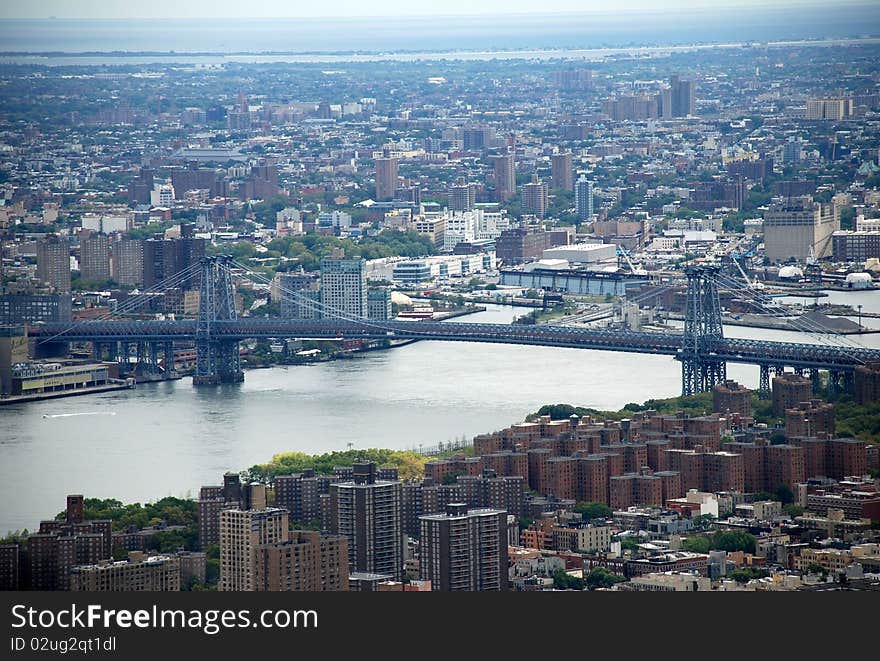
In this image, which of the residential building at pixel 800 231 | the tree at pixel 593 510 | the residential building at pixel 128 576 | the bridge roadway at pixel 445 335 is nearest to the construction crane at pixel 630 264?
the residential building at pixel 800 231

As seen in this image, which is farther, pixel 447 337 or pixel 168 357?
pixel 168 357

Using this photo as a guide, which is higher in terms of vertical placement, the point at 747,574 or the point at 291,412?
the point at 747,574

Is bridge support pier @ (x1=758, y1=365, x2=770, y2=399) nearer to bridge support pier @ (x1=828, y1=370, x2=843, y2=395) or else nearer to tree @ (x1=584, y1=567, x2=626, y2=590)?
bridge support pier @ (x1=828, y1=370, x2=843, y2=395)

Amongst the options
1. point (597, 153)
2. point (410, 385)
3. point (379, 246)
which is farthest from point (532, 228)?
point (410, 385)

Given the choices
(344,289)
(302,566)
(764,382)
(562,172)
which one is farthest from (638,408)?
(562,172)

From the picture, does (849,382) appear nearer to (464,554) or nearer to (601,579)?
(601,579)

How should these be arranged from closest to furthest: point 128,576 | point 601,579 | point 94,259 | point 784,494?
point 128,576
point 601,579
point 784,494
point 94,259

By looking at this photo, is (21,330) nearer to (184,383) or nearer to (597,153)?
(184,383)

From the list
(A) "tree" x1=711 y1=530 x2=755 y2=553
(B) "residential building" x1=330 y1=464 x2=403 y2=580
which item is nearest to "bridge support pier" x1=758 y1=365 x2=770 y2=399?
(A) "tree" x1=711 y1=530 x2=755 y2=553
